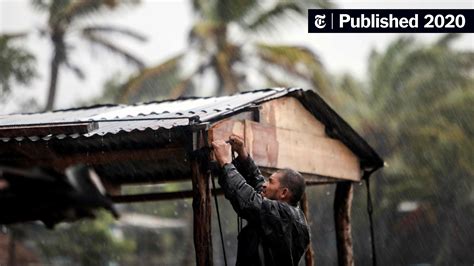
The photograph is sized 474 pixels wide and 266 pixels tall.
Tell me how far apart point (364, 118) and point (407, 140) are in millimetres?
1697

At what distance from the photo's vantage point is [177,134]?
7.22m

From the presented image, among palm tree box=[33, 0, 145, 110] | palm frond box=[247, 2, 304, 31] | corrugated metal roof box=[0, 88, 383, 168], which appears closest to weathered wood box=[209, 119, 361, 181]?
corrugated metal roof box=[0, 88, 383, 168]

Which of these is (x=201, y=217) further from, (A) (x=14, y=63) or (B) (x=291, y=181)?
(A) (x=14, y=63)

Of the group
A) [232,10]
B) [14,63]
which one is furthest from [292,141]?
[14,63]

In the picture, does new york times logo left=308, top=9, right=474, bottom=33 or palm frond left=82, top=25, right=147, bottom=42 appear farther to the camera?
palm frond left=82, top=25, right=147, bottom=42

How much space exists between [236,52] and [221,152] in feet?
59.4

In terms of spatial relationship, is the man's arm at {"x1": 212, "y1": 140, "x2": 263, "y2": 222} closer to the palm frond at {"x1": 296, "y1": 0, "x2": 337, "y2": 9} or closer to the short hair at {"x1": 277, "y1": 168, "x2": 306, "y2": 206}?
the short hair at {"x1": 277, "y1": 168, "x2": 306, "y2": 206}

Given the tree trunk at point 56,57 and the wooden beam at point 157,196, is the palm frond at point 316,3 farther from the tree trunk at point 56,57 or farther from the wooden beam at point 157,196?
the wooden beam at point 157,196

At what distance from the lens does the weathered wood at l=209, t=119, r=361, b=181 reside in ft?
26.3

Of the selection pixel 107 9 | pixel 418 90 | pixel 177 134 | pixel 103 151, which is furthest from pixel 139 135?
pixel 418 90

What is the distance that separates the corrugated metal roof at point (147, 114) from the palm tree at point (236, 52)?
13.2 metres

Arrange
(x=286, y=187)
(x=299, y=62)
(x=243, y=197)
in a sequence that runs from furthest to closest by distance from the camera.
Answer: (x=299, y=62)
(x=286, y=187)
(x=243, y=197)

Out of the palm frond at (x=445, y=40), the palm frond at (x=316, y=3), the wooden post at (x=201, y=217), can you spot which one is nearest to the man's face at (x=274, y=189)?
the wooden post at (x=201, y=217)

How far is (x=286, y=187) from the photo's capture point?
647 cm
